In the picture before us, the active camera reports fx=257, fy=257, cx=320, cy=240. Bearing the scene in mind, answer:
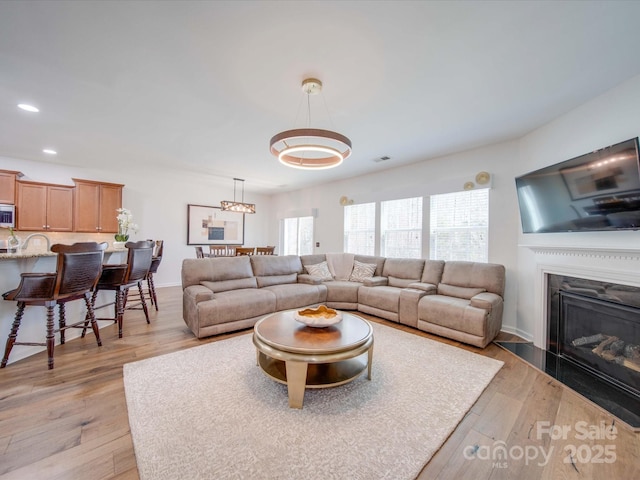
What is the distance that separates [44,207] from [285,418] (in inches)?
232

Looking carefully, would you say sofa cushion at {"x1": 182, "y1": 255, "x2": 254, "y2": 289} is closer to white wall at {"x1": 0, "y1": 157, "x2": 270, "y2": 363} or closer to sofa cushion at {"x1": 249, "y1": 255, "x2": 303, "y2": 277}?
sofa cushion at {"x1": 249, "y1": 255, "x2": 303, "y2": 277}

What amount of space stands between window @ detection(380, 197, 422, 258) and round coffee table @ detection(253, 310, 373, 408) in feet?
8.84

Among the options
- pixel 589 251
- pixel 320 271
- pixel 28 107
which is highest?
pixel 28 107

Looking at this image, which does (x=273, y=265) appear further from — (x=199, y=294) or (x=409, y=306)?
(x=409, y=306)

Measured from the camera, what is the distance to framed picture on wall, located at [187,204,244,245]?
6742mm

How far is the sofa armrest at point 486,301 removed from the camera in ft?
9.68

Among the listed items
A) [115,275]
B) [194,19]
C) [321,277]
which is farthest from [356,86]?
[115,275]

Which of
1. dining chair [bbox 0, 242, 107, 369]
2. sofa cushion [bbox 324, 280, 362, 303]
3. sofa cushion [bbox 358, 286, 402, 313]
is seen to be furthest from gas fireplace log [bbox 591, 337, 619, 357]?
dining chair [bbox 0, 242, 107, 369]

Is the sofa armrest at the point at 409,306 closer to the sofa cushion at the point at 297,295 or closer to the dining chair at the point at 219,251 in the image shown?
the sofa cushion at the point at 297,295

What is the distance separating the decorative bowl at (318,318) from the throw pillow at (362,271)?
232 cm

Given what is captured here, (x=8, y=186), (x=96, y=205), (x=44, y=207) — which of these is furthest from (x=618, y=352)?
(x=8, y=186)

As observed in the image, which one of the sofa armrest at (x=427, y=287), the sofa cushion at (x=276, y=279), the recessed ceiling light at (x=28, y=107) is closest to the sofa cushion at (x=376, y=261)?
the sofa armrest at (x=427, y=287)

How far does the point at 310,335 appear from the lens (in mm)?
2143

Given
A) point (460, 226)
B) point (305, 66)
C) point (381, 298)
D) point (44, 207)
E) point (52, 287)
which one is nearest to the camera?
point (305, 66)
